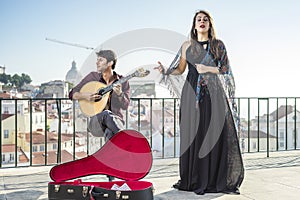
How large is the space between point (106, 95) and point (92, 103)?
114mm

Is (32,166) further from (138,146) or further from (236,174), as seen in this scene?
(236,174)

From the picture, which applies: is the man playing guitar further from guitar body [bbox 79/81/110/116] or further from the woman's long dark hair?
the woman's long dark hair

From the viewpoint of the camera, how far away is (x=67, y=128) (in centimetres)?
394

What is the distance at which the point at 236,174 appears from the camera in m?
2.70

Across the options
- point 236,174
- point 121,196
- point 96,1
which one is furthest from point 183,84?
point 96,1

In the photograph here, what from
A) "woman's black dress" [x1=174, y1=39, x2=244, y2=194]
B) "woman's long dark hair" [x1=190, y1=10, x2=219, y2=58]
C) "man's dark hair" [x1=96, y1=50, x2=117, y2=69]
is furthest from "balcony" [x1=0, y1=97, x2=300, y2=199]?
"woman's long dark hair" [x1=190, y1=10, x2=219, y2=58]

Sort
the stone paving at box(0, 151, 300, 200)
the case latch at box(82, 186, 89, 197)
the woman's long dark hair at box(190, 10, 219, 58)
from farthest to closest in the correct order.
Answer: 1. the woman's long dark hair at box(190, 10, 219, 58)
2. the stone paving at box(0, 151, 300, 200)
3. the case latch at box(82, 186, 89, 197)

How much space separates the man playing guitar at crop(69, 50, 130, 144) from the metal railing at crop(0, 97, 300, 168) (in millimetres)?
488

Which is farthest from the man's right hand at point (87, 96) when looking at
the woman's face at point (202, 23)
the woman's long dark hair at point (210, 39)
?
the woman's face at point (202, 23)

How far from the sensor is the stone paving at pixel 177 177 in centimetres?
255

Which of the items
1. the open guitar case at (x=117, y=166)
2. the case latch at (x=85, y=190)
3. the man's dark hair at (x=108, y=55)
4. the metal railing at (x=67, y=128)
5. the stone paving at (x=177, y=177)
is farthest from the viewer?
the metal railing at (x=67, y=128)

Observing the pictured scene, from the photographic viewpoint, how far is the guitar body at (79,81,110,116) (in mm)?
2752

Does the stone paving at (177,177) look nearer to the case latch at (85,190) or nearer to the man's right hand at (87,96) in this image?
the case latch at (85,190)

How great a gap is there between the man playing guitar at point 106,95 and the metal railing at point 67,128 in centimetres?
49
